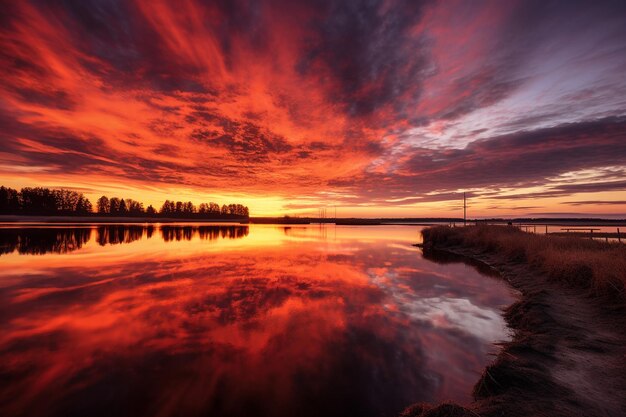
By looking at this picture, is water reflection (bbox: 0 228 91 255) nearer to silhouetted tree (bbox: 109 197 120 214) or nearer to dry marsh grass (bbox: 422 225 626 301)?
dry marsh grass (bbox: 422 225 626 301)

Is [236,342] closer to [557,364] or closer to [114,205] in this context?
[557,364]

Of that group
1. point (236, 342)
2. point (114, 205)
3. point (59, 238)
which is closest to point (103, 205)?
point (114, 205)

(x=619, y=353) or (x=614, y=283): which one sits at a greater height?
(x=614, y=283)

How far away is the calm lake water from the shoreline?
2.71 feet

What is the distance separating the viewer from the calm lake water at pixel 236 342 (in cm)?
629

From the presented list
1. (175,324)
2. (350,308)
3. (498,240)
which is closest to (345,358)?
(350,308)

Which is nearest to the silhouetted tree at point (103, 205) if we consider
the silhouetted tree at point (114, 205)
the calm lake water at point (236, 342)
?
the silhouetted tree at point (114, 205)

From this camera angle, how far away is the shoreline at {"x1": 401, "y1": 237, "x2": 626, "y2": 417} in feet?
17.3

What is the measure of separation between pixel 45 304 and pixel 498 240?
3608cm

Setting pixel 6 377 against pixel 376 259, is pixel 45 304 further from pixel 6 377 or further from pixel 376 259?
pixel 376 259

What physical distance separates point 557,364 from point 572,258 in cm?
1193

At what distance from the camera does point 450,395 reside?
6.58 metres

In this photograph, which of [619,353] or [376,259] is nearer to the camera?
[619,353]

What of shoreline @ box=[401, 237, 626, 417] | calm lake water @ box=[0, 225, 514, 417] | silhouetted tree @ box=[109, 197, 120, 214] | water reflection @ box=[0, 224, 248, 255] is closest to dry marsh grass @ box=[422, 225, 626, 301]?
shoreline @ box=[401, 237, 626, 417]
